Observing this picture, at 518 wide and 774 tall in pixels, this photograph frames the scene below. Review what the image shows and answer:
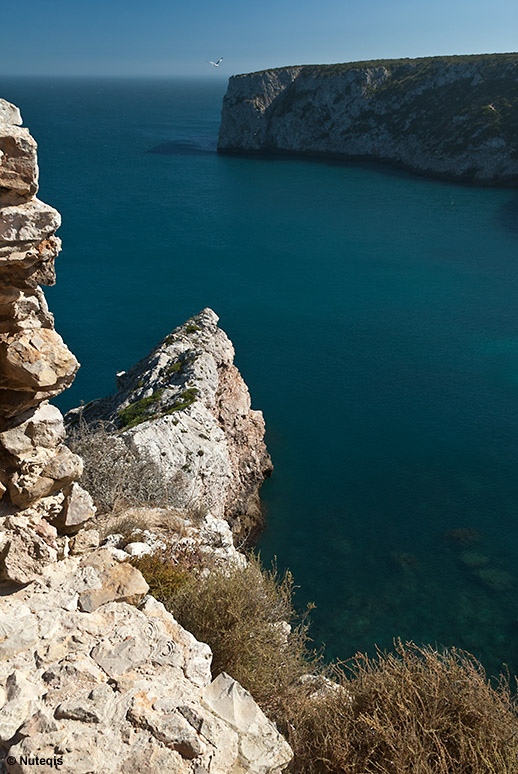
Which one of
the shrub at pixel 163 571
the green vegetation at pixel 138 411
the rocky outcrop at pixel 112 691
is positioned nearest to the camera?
the rocky outcrop at pixel 112 691

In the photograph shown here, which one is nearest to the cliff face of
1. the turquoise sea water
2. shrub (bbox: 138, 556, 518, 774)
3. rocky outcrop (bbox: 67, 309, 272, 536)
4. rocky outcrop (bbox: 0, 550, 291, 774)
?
the turquoise sea water

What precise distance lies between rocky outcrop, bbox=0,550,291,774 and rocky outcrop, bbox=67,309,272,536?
726 centimetres

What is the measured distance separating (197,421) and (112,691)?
13313 mm

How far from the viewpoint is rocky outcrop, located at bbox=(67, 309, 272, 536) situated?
1694 centimetres

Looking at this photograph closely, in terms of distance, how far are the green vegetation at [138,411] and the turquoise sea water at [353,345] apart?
6.40 metres

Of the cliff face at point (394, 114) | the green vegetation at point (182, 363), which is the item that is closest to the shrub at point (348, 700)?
the green vegetation at point (182, 363)

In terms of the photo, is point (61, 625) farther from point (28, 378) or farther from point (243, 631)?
point (28, 378)

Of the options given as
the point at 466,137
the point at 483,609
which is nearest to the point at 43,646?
the point at 483,609

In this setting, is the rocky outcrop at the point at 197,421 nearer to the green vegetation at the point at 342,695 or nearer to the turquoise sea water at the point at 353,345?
the turquoise sea water at the point at 353,345

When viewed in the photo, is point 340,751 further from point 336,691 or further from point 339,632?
point 339,632

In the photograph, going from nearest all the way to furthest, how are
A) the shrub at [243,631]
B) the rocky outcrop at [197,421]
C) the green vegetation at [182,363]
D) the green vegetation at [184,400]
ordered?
the shrub at [243,631]
the rocky outcrop at [197,421]
the green vegetation at [184,400]
the green vegetation at [182,363]

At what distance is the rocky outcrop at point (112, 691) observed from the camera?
525cm

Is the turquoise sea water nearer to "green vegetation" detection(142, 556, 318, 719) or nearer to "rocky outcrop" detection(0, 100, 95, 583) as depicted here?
"green vegetation" detection(142, 556, 318, 719)

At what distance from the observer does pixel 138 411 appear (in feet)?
62.3
